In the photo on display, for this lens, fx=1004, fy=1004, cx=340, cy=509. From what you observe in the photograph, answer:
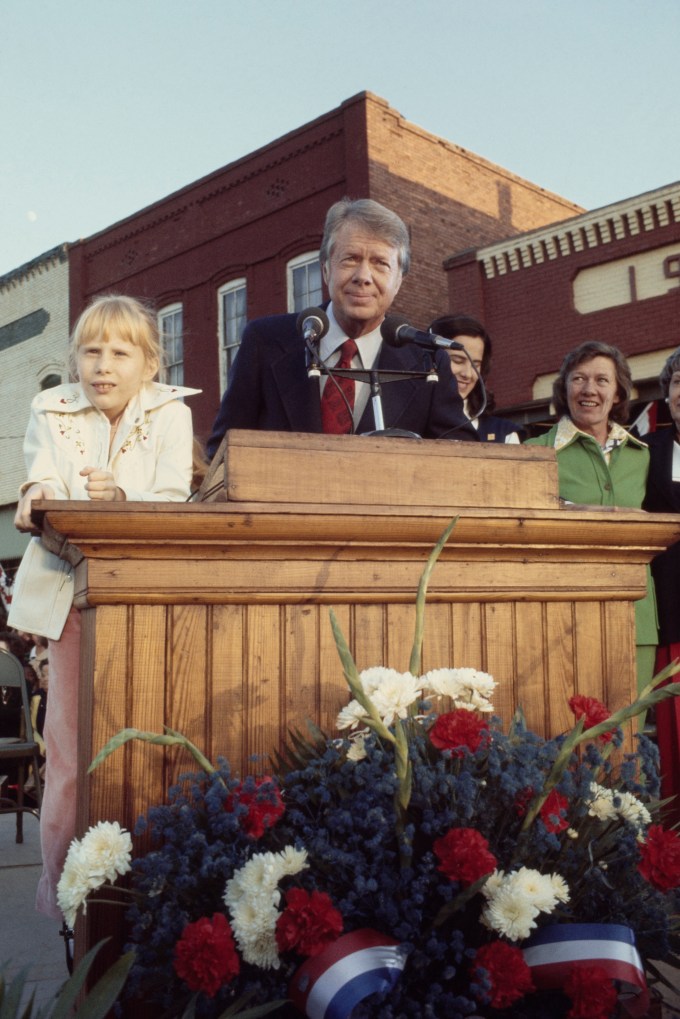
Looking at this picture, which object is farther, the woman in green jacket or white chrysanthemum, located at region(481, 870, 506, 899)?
the woman in green jacket

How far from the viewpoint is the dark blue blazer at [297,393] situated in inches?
97.4

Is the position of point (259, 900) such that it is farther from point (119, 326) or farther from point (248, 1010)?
point (119, 326)

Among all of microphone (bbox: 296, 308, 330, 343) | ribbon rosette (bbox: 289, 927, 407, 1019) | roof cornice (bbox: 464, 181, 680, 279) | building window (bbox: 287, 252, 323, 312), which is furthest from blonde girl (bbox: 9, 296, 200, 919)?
building window (bbox: 287, 252, 323, 312)

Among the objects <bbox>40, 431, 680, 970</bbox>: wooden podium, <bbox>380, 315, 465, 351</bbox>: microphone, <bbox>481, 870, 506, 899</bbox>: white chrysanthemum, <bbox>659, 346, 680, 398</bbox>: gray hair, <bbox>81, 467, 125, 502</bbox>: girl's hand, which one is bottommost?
<bbox>481, 870, 506, 899</bbox>: white chrysanthemum

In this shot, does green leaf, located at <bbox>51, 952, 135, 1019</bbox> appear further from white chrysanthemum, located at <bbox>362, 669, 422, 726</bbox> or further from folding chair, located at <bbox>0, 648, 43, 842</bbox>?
folding chair, located at <bbox>0, 648, 43, 842</bbox>

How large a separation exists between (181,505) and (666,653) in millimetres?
2158

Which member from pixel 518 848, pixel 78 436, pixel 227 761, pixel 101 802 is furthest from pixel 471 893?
pixel 78 436

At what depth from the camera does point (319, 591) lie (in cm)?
174

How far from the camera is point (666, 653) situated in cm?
325

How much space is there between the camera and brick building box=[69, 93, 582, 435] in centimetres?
1394

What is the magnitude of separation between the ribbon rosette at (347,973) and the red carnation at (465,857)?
5.1 inches

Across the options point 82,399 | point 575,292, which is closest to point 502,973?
point 82,399

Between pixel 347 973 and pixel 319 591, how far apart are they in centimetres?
62

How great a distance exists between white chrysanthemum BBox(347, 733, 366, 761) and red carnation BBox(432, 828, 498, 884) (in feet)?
0.67
